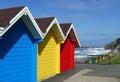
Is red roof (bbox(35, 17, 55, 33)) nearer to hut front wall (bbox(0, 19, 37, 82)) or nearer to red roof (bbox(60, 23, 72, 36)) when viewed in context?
hut front wall (bbox(0, 19, 37, 82))

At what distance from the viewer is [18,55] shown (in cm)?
1387

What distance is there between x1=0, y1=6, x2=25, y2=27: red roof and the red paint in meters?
9.20

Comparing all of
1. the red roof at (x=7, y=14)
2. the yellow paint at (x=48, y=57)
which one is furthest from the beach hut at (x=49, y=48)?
the red roof at (x=7, y=14)

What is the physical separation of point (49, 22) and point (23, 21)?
3424mm

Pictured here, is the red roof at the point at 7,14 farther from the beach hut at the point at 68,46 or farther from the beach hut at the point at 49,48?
the beach hut at the point at 68,46

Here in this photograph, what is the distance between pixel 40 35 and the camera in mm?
14750

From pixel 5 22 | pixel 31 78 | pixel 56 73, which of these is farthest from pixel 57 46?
pixel 5 22

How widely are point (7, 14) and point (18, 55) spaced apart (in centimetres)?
224

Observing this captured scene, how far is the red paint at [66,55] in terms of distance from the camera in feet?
72.0

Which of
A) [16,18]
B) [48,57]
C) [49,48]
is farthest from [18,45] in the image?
[49,48]

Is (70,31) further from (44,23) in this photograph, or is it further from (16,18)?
(16,18)

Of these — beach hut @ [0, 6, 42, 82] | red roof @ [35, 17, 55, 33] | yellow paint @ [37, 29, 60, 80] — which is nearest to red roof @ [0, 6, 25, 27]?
beach hut @ [0, 6, 42, 82]

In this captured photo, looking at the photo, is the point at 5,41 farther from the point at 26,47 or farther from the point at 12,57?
the point at 26,47

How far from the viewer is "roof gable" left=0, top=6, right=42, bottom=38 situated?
11480 millimetres
